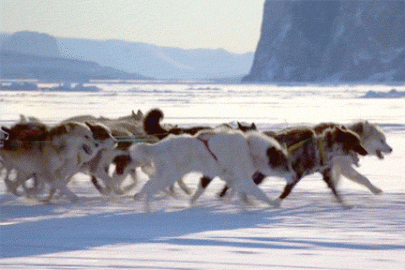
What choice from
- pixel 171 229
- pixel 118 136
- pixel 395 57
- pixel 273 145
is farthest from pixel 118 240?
pixel 395 57

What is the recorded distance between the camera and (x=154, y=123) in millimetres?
8031

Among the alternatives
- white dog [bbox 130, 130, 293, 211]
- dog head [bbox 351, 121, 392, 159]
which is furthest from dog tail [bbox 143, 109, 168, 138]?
dog head [bbox 351, 121, 392, 159]

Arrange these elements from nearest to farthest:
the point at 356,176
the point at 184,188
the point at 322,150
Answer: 1. the point at 322,150
2. the point at 356,176
3. the point at 184,188

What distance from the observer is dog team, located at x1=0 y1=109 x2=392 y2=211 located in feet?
22.3

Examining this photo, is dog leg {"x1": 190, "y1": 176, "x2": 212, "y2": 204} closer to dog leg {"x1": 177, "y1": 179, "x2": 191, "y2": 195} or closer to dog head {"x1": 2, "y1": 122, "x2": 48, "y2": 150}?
dog leg {"x1": 177, "y1": 179, "x2": 191, "y2": 195}

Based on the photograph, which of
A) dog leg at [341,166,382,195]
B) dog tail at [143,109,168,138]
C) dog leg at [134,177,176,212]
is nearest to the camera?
dog leg at [134,177,176,212]

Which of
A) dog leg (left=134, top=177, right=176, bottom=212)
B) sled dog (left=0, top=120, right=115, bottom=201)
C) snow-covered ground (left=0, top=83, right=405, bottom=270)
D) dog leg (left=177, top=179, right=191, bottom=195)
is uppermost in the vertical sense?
sled dog (left=0, top=120, right=115, bottom=201)

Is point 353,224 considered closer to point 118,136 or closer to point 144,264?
point 144,264

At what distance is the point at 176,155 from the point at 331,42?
351 feet

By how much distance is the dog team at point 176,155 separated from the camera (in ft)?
22.3

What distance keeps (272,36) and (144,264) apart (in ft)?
366

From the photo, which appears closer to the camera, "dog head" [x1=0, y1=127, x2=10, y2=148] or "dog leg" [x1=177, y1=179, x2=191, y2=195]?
"dog head" [x1=0, y1=127, x2=10, y2=148]

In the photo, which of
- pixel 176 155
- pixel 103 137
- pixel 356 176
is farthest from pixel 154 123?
pixel 356 176

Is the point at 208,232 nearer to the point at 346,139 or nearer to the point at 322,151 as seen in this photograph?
the point at 322,151
